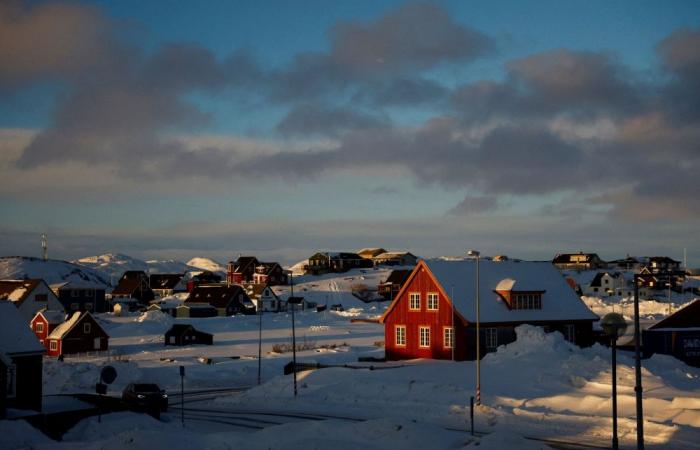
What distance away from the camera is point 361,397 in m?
39.5

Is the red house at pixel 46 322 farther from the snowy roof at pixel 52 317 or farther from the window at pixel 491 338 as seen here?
the window at pixel 491 338

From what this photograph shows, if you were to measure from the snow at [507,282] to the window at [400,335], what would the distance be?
5284 millimetres

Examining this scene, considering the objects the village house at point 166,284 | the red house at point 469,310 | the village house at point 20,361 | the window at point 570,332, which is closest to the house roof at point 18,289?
the village house at point 166,284

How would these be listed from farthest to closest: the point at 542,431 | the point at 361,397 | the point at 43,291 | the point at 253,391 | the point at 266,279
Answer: the point at 266,279
the point at 43,291
the point at 253,391
the point at 361,397
the point at 542,431

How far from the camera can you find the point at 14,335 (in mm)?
37938

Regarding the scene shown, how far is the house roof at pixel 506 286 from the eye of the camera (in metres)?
56.4

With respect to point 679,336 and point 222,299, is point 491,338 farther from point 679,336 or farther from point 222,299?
point 222,299

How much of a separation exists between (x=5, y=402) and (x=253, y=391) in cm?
1470

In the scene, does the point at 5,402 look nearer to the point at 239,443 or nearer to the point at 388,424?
the point at 239,443

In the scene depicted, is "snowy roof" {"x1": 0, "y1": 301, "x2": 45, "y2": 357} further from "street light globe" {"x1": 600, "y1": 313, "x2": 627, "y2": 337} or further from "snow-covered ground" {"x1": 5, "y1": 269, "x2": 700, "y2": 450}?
"street light globe" {"x1": 600, "y1": 313, "x2": 627, "y2": 337}

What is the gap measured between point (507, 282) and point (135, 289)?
104m

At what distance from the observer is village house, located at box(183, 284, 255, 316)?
116625 millimetres

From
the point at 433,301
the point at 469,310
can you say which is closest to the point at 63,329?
the point at 433,301

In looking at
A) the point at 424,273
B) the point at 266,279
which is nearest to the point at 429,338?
the point at 424,273
